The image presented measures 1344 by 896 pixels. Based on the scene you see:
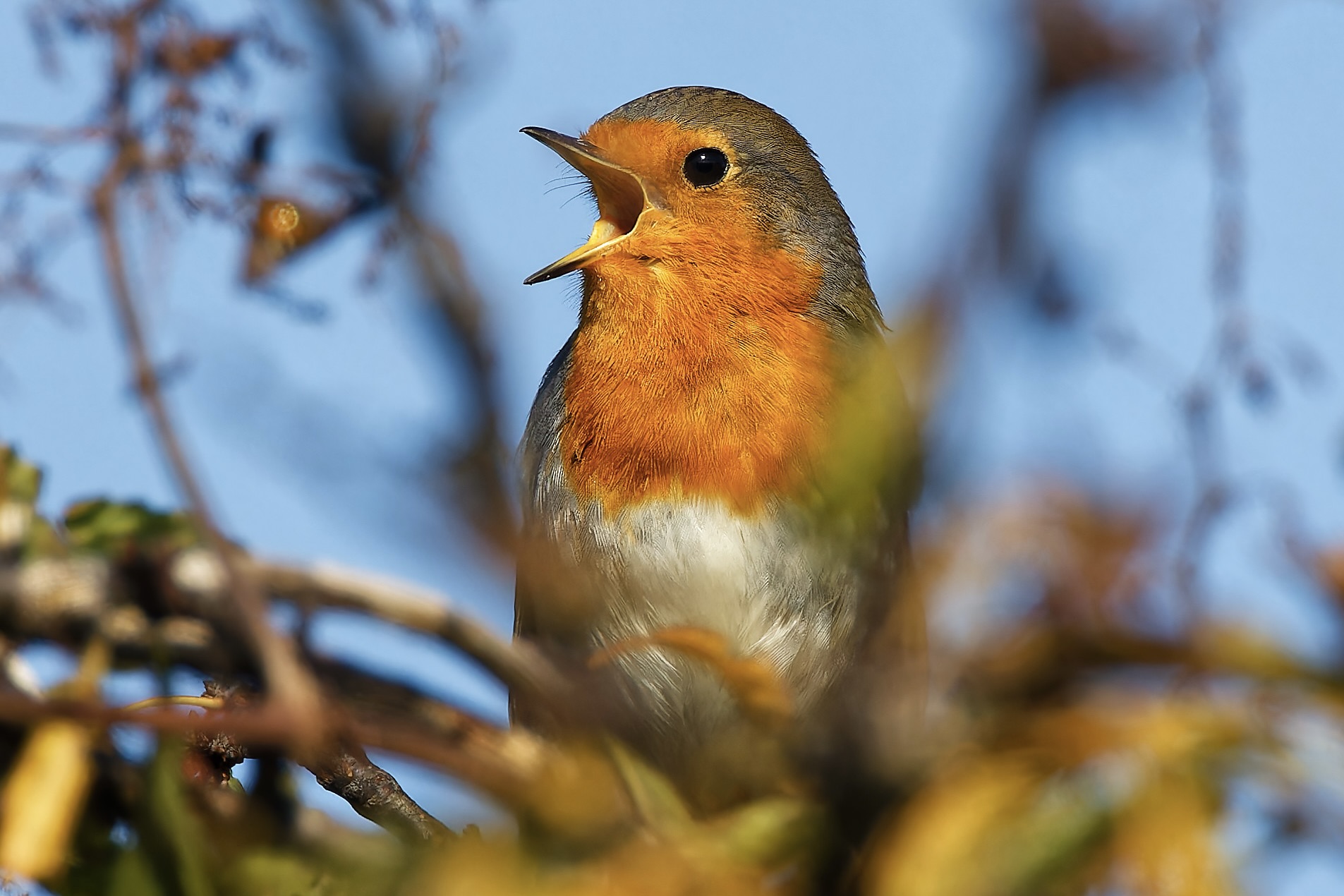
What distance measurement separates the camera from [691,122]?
3834 millimetres

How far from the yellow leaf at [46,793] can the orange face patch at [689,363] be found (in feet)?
6.89

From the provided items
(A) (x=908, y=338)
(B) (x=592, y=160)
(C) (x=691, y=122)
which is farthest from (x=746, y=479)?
(A) (x=908, y=338)

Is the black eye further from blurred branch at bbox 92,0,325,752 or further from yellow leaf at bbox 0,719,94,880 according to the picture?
yellow leaf at bbox 0,719,94,880

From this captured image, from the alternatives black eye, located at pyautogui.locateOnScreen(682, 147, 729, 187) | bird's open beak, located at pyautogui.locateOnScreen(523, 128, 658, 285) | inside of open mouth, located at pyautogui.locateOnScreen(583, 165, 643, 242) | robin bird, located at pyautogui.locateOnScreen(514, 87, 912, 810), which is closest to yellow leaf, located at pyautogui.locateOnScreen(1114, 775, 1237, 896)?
robin bird, located at pyautogui.locateOnScreen(514, 87, 912, 810)

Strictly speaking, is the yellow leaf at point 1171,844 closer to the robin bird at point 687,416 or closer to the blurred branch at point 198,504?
the blurred branch at point 198,504

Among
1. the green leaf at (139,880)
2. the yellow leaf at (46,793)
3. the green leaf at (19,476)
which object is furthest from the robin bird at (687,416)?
the yellow leaf at (46,793)

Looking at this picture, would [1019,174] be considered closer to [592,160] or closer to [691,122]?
[592,160]

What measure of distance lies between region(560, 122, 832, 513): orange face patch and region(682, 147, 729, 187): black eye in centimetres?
3

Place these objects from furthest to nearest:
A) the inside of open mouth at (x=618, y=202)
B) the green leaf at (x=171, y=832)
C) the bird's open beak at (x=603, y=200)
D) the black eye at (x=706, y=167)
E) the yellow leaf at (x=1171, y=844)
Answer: the black eye at (x=706, y=167), the inside of open mouth at (x=618, y=202), the bird's open beak at (x=603, y=200), the green leaf at (x=171, y=832), the yellow leaf at (x=1171, y=844)

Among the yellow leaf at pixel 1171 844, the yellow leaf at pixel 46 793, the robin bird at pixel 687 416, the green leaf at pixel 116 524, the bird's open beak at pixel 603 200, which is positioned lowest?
the yellow leaf at pixel 1171 844

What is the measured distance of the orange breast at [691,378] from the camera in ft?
10.0

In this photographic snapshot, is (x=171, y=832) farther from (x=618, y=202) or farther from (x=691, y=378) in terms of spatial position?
(x=618, y=202)

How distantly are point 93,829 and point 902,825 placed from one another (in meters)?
0.64

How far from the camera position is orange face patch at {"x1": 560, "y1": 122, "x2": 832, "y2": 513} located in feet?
10.0
